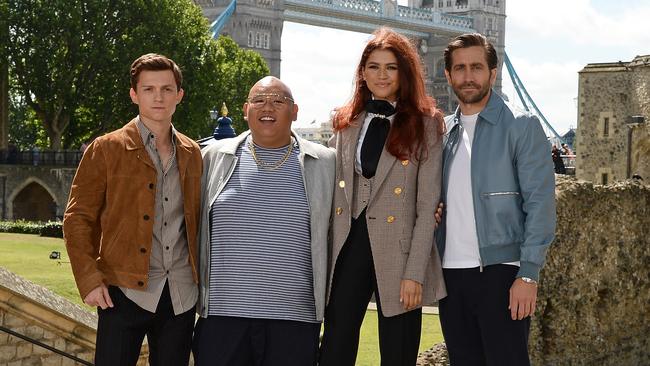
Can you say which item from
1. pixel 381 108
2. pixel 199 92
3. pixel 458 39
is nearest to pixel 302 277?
pixel 381 108

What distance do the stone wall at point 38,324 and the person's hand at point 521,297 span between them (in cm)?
418

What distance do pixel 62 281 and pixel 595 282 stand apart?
6235 mm

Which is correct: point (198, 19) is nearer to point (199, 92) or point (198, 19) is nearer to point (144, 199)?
point (199, 92)

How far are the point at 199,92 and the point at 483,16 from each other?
111973 mm

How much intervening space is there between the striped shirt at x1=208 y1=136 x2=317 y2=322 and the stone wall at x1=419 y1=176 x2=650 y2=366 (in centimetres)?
593

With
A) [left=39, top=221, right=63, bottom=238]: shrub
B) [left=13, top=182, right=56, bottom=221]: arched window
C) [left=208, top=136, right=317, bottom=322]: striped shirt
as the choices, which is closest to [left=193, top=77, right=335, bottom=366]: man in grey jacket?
[left=208, top=136, right=317, bottom=322]: striped shirt

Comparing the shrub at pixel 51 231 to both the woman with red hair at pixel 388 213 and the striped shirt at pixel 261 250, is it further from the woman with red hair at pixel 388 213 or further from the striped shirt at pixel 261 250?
the woman with red hair at pixel 388 213

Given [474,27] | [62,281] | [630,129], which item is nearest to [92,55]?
[630,129]

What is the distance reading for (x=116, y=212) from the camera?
5.14 metres

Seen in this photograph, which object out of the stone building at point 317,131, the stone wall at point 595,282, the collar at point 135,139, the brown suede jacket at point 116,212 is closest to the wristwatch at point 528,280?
the brown suede jacket at point 116,212

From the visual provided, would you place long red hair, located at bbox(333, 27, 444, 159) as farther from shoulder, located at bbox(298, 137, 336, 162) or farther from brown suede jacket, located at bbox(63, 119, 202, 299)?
brown suede jacket, located at bbox(63, 119, 202, 299)

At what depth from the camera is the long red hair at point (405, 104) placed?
519 cm

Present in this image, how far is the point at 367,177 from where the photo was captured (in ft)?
17.3

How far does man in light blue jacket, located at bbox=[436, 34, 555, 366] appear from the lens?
509cm
